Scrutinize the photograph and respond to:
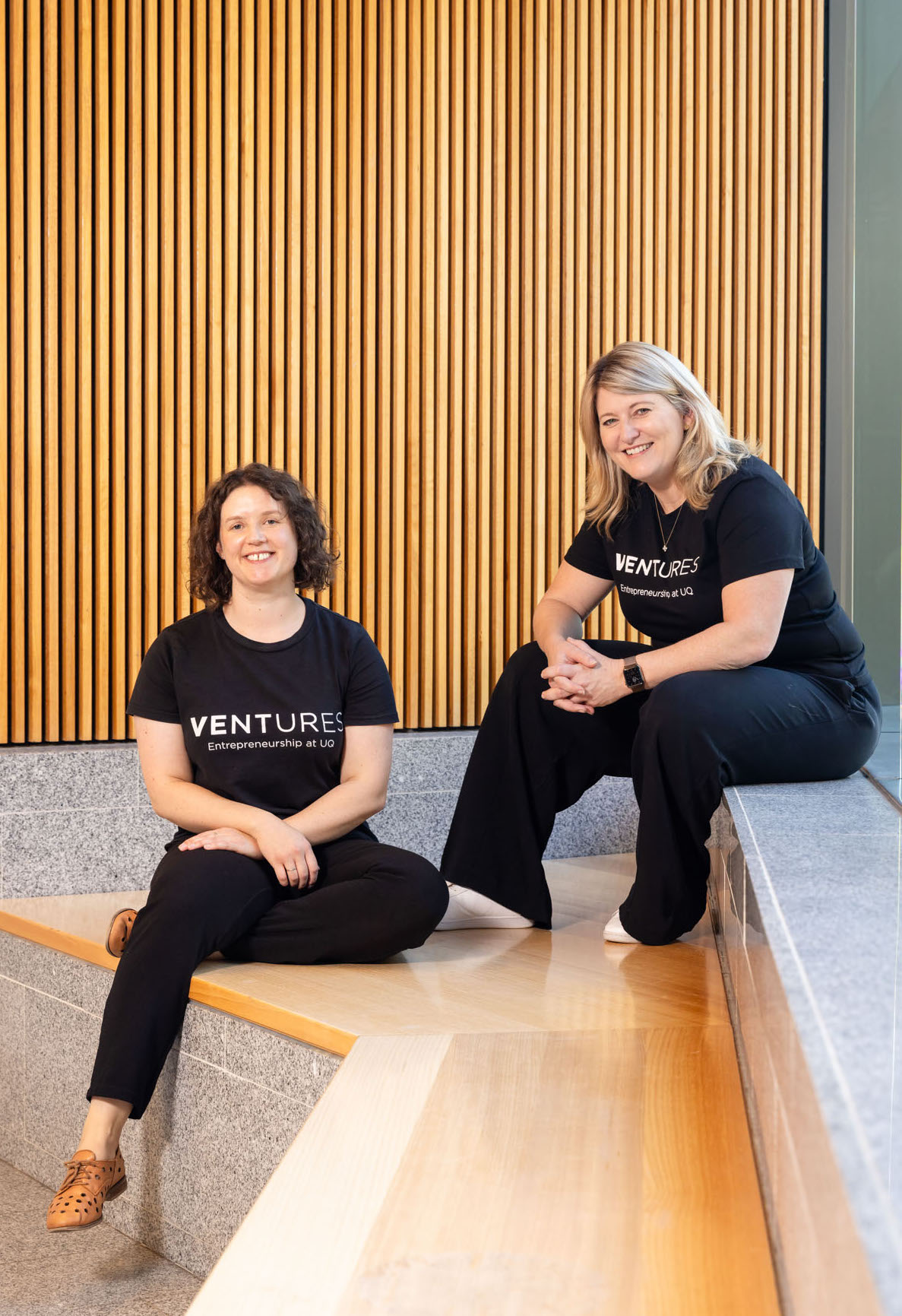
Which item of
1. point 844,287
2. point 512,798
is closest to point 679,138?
point 844,287

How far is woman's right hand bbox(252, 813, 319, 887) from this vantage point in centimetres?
Result: 239

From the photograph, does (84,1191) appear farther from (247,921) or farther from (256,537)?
(256,537)

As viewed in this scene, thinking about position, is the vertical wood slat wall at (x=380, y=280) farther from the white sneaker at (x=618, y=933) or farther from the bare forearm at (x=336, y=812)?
the white sneaker at (x=618, y=933)

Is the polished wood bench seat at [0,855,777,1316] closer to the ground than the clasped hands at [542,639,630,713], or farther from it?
closer to the ground

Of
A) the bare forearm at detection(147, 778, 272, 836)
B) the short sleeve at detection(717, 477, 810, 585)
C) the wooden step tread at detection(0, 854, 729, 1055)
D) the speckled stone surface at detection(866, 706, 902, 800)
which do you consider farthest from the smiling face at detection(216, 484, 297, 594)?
the speckled stone surface at detection(866, 706, 902, 800)

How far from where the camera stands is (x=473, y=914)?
2666 millimetres

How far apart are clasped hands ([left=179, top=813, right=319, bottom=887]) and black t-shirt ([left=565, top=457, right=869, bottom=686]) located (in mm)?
858

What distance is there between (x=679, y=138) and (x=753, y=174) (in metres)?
0.27

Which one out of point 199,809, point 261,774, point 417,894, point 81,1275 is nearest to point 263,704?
point 261,774

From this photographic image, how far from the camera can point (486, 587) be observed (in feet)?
12.6

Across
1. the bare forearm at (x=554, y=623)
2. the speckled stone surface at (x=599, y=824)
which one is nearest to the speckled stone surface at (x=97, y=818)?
the speckled stone surface at (x=599, y=824)

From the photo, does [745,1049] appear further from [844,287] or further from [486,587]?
[844,287]

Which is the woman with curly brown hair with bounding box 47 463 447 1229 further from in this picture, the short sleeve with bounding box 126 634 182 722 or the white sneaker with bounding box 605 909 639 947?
the white sneaker with bounding box 605 909 639 947

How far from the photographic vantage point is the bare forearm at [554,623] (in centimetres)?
265
